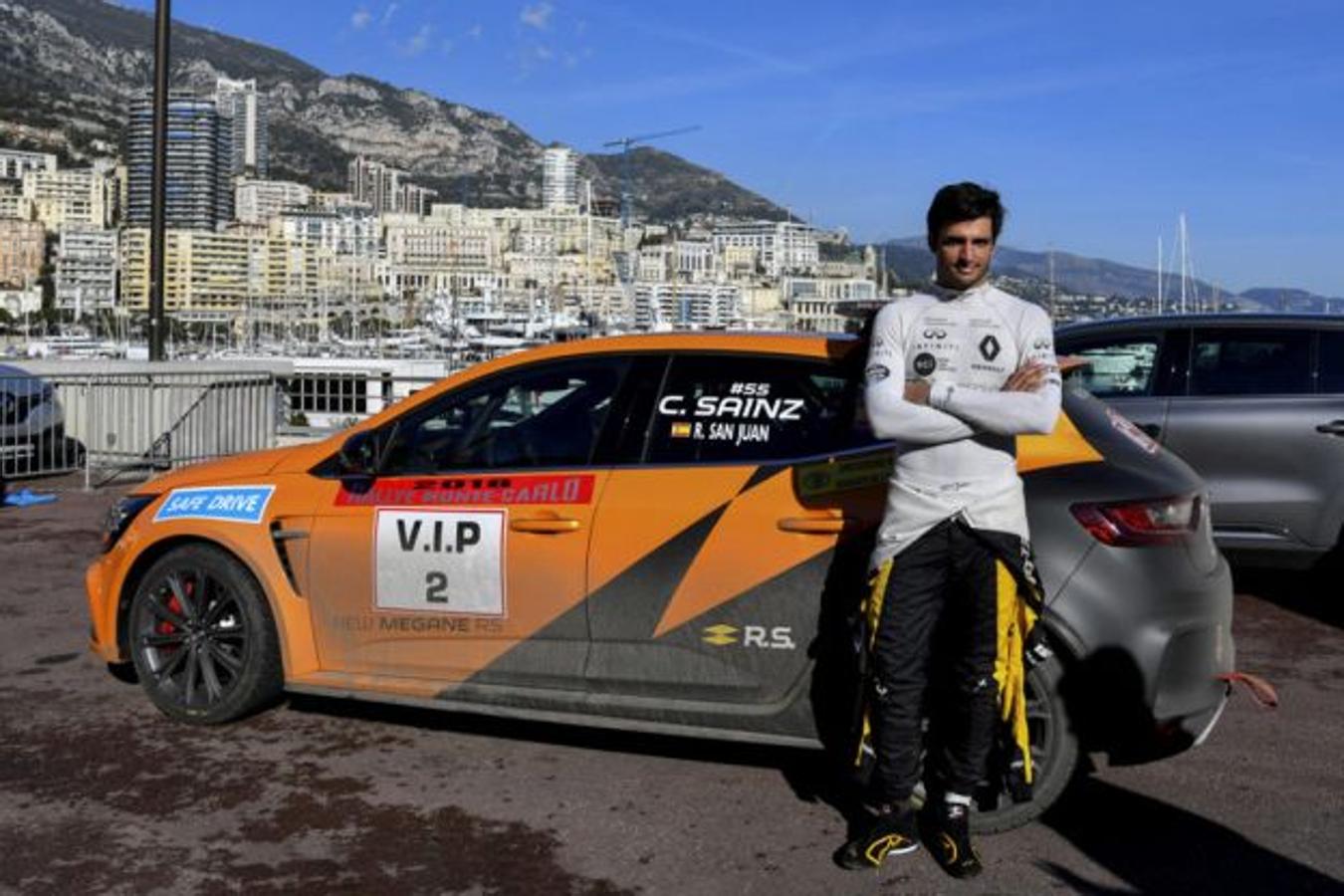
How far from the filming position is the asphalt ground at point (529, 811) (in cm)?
383

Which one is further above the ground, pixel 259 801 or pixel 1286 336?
pixel 1286 336

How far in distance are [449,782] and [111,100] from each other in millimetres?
130533

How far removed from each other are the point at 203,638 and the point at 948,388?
315 cm

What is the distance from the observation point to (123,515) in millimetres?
5469

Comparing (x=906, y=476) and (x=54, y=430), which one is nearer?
(x=906, y=476)

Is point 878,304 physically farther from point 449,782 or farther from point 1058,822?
point 449,782

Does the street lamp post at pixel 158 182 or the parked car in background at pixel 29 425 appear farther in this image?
the street lamp post at pixel 158 182

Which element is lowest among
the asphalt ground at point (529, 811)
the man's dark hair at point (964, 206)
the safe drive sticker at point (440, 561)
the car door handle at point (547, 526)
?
the asphalt ground at point (529, 811)

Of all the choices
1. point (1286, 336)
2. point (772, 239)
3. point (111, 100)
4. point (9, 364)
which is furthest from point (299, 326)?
point (1286, 336)

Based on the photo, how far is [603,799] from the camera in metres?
4.44

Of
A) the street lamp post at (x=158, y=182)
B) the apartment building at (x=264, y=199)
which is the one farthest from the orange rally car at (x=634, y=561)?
the apartment building at (x=264, y=199)

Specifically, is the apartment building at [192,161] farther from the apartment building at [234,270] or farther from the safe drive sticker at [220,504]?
the safe drive sticker at [220,504]

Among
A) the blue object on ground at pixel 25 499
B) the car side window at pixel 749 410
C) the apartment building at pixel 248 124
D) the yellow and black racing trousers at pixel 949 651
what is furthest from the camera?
the apartment building at pixel 248 124

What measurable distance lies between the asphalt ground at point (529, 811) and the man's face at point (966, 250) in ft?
5.63
